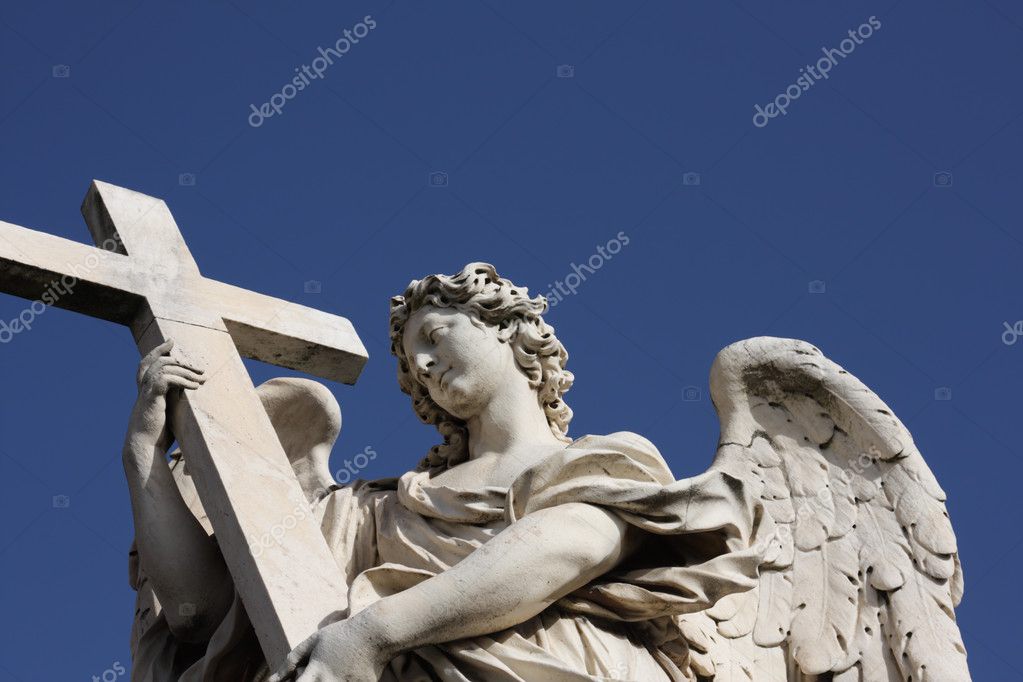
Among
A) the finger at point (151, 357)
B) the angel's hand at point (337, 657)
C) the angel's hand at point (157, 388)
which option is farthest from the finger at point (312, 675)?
the finger at point (151, 357)

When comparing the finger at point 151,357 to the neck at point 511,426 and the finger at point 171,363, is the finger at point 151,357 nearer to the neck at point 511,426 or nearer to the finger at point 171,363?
the finger at point 171,363

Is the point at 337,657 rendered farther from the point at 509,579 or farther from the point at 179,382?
the point at 179,382

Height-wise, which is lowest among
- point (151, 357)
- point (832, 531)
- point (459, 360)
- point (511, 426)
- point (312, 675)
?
point (312, 675)

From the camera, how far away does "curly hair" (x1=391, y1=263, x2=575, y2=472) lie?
30.7 feet

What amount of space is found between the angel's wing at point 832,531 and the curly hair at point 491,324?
809 mm

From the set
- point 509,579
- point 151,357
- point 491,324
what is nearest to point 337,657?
point 509,579

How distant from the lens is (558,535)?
319 inches

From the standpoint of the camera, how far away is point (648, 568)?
8.41 metres

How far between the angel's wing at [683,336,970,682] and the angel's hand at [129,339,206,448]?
2.14 m

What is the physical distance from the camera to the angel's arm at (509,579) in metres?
7.81

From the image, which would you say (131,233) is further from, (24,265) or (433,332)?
(433,332)

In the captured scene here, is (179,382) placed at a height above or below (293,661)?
above

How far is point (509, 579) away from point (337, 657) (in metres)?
0.68

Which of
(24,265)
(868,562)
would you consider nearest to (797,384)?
(868,562)
